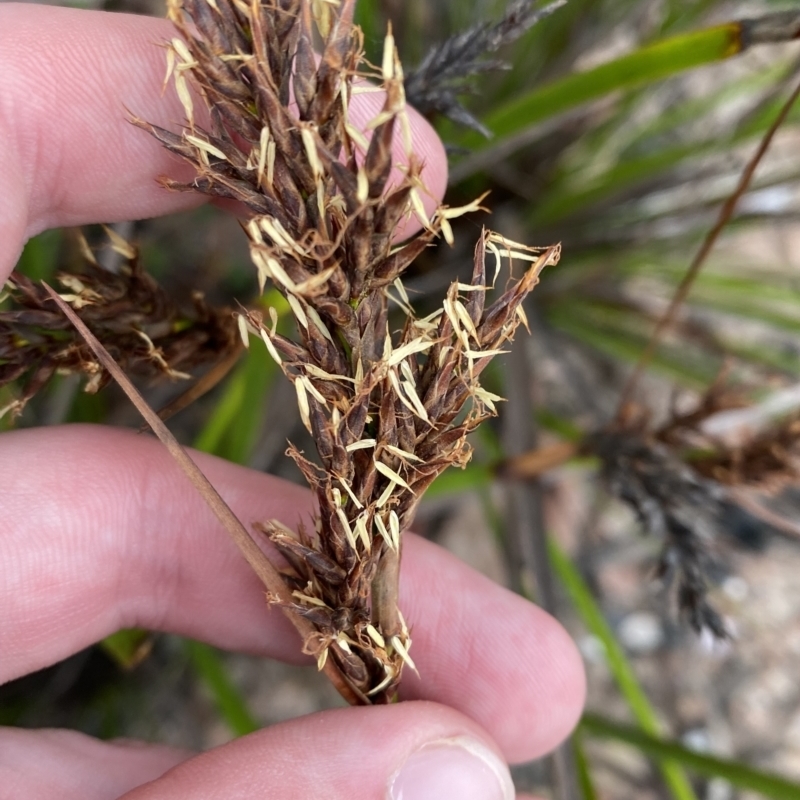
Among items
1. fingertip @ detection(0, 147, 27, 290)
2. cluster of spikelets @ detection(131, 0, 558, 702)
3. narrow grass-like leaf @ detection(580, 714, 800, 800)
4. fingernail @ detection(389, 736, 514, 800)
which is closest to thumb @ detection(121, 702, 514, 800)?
fingernail @ detection(389, 736, 514, 800)

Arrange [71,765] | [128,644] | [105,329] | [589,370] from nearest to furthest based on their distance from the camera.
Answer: [105,329] < [71,765] < [128,644] < [589,370]

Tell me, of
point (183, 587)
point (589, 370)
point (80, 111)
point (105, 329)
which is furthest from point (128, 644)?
Answer: point (589, 370)

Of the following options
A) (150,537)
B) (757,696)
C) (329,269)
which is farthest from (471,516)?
(329,269)

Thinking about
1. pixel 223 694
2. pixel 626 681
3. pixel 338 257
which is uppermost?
pixel 338 257

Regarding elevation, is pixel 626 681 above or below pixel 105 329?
below

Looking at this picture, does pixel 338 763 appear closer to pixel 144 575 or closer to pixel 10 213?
pixel 144 575

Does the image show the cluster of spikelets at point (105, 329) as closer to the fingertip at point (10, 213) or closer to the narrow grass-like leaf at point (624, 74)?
the fingertip at point (10, 213)
